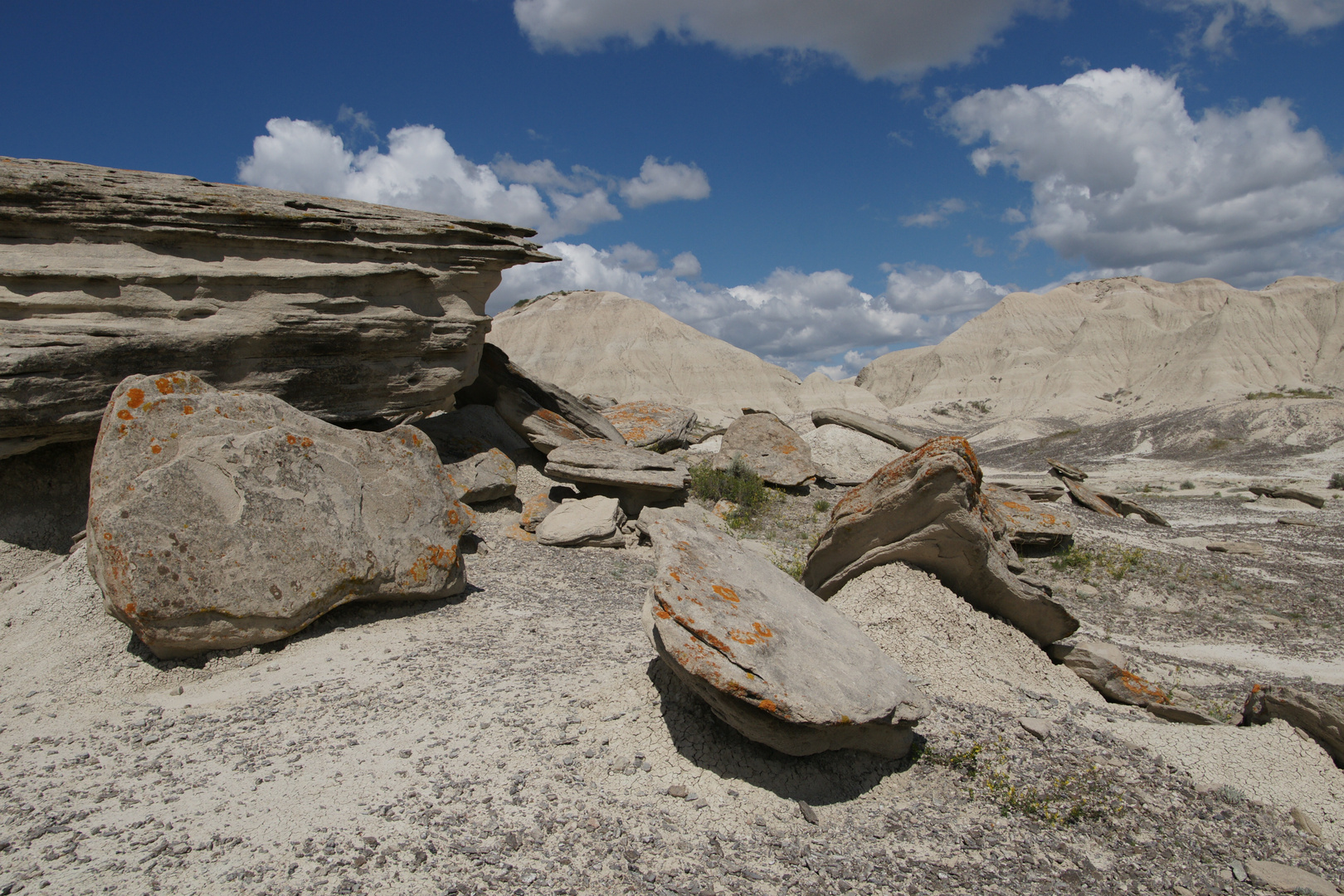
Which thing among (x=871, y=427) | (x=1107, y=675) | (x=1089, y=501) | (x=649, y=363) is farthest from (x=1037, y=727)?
(x=649, y=363)

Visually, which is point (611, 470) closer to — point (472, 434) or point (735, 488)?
point (472, 434)

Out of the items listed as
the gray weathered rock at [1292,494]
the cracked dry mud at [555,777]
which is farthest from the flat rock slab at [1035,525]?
the gray weathered rock at [1292,494]

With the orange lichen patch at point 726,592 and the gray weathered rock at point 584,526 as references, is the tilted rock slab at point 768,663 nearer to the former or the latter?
the orange lichen patch at point 726,592

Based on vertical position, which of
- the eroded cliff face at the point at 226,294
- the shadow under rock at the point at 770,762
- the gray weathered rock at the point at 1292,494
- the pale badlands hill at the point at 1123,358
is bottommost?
the shadow under rock at the point at 770,762

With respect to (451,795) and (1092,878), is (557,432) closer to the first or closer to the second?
(451,795)

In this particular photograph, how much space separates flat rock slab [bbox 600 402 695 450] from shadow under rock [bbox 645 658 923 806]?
9.14 metres

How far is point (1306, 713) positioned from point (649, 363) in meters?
44.0

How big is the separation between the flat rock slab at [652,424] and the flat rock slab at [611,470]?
3.18m

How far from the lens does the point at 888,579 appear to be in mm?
5973

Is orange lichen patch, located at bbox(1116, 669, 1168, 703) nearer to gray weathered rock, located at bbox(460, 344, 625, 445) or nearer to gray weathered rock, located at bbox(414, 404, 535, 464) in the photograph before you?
gray weathered rock, located at bbox(460, 344, 625, 445)

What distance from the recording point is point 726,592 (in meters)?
4.14

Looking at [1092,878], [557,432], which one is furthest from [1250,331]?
[1092,878]

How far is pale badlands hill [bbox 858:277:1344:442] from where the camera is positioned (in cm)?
3875

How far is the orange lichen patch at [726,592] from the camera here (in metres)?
4.07
